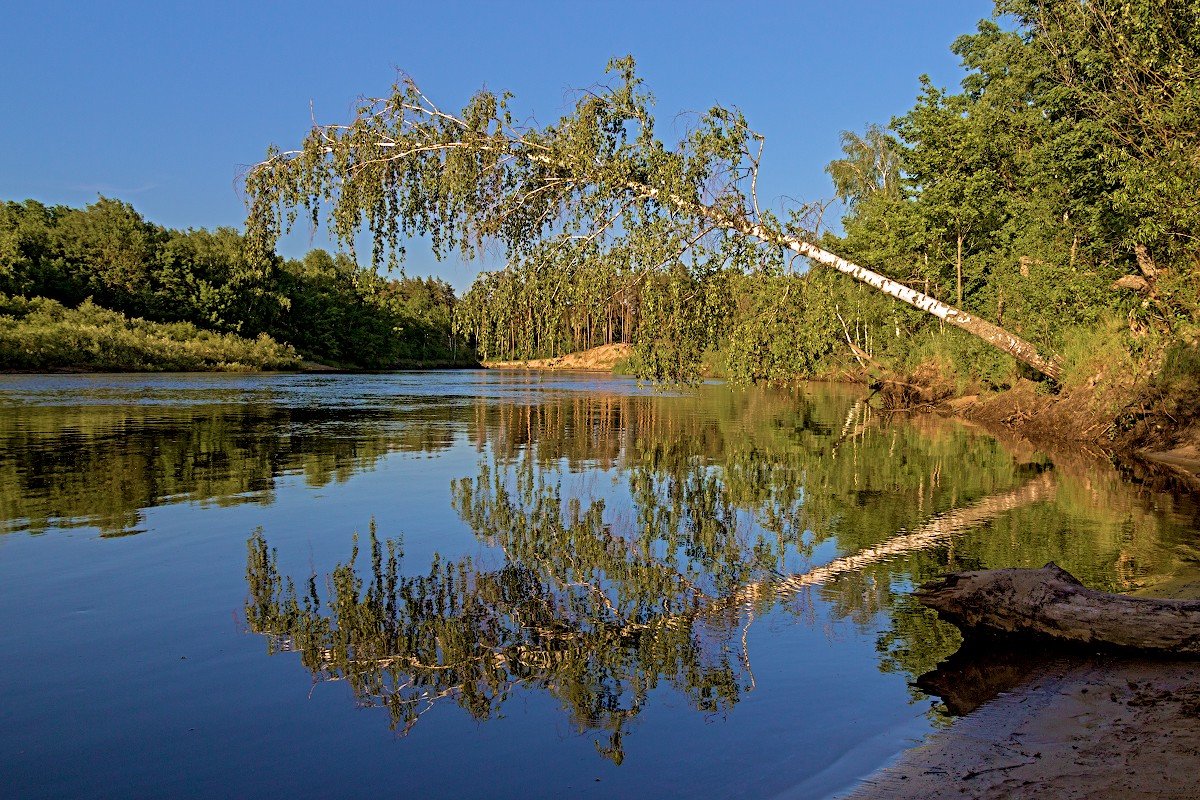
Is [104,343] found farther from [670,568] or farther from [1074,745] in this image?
[1074,745]

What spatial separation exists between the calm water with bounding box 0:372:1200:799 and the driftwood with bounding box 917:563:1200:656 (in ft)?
1.23

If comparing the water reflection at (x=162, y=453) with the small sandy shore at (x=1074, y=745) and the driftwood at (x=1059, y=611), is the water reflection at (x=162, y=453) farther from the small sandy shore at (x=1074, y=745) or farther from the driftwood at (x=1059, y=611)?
the small sandy shore at (x=1074, y=745)

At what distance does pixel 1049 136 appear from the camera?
33.0 metres

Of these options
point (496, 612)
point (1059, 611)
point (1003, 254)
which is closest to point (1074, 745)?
point (1059, 611)

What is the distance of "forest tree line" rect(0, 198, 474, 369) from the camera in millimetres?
81562

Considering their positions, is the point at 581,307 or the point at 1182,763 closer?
the point at 1182,763

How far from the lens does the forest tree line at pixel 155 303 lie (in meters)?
81.6

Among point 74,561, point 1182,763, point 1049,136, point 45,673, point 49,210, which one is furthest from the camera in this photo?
point 49,210

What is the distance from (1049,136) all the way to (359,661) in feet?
112

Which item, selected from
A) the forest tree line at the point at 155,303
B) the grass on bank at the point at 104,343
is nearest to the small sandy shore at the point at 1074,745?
the forest tree line at the point at 155,303

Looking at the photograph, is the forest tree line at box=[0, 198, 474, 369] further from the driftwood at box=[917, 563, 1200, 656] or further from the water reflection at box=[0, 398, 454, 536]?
the driftwood at box=[917, 563, 1200, 656]

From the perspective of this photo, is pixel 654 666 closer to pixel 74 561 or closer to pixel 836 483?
pixel 74 561

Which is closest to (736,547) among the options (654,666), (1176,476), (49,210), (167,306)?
(654,666)

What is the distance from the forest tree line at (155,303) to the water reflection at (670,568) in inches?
1922
